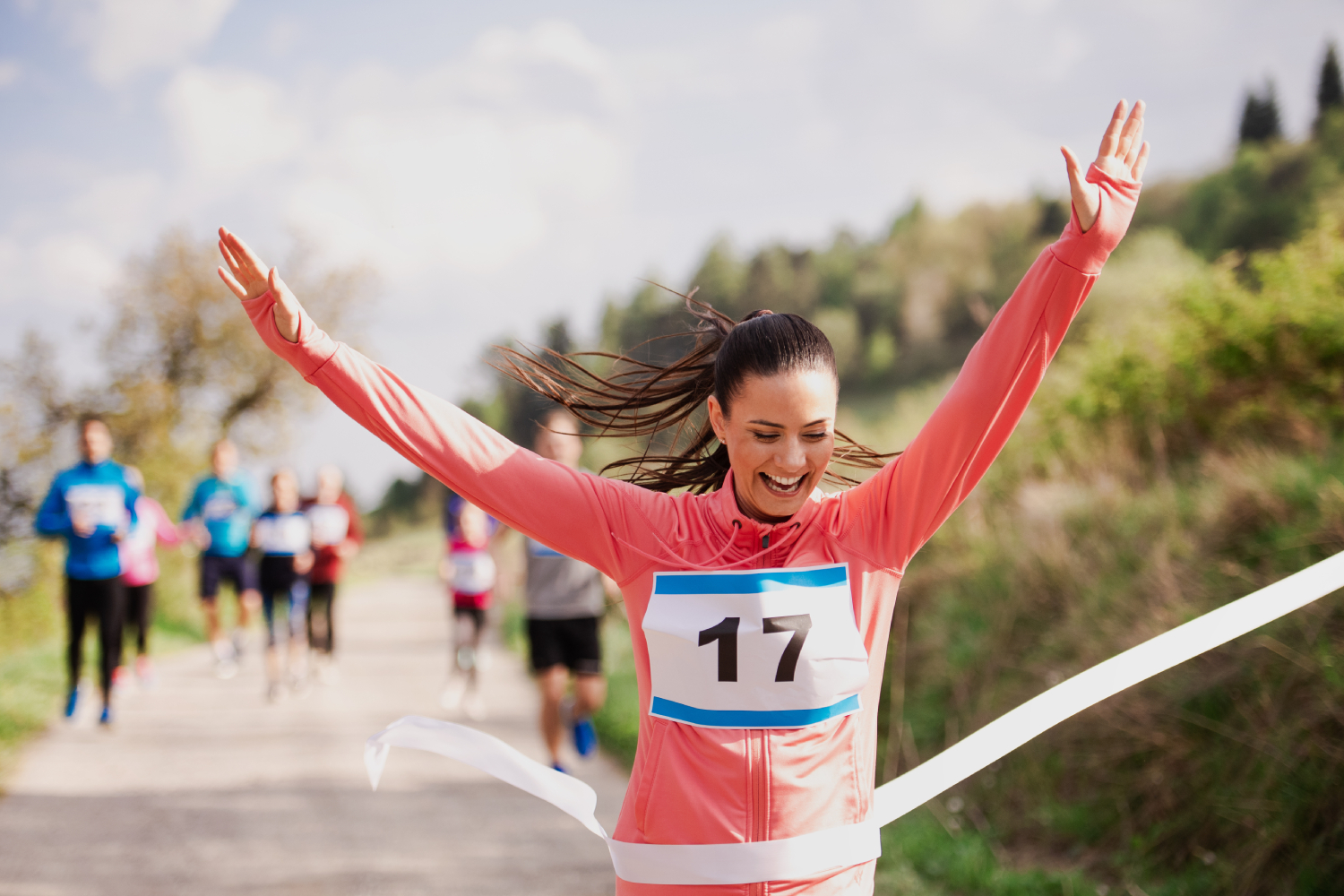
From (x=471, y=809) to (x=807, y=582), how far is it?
4.89 m

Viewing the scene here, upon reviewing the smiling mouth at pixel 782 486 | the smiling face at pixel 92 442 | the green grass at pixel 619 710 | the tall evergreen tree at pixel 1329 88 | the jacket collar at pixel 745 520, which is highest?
the tall evergreen tree at pixel 1329 88

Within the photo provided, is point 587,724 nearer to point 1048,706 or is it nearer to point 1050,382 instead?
point 1048,706

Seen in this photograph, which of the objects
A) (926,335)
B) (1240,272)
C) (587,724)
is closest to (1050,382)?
(1240,272)

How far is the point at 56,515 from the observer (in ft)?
23.5

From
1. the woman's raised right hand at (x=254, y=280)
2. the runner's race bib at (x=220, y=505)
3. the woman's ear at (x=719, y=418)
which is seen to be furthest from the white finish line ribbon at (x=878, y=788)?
the runner's race bib at (x=220, y=505)

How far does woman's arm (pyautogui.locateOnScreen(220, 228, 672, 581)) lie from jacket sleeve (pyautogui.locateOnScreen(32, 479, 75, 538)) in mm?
6390

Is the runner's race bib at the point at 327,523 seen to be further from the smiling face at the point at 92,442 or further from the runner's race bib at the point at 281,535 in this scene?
the smiling face at the point at 92,442

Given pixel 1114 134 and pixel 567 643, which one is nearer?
pixel 1114 134

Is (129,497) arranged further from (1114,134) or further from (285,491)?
→ (1114,134)

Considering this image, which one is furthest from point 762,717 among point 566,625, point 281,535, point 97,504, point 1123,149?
point 281,535

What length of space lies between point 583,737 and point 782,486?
16.9 ft

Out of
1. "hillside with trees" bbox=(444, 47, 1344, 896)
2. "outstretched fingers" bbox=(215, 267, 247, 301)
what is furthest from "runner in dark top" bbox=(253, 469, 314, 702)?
"outstretched fingers" bbox=(215, 267, 247, 301)

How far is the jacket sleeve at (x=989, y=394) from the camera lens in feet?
5.59

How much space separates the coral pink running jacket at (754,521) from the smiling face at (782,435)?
90mm
